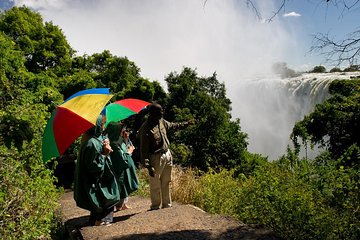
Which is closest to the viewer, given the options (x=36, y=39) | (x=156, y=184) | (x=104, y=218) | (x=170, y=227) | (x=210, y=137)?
(x=170, y=227)

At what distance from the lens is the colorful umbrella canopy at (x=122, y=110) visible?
5.53 m

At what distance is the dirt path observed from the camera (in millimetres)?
4168

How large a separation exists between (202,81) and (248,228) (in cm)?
2557

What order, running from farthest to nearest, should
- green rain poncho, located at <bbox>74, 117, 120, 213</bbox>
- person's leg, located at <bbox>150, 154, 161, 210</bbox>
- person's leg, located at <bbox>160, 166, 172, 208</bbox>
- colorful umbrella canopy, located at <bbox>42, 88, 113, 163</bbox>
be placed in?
person's leg, located at <bbox>160, 166, 172, 208</bbox> < person's leg, located at <bbox>150, 154, 161, 210</bbox> < green rain poncho, located at <bbox>74, 117, 120, 213</bbox> < colorful umbrella canopy, located at <bbox>42, 88, 113, 163</bbox>

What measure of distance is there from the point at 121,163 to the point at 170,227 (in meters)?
1.23

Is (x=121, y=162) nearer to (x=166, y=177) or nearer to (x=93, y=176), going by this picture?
(x=93, y=176)

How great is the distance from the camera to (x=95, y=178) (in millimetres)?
4703

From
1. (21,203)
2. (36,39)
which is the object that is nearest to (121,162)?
(21,203)

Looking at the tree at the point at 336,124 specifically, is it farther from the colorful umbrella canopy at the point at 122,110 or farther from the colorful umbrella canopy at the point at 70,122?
the colorful umbrella canopy at the point at 70,122

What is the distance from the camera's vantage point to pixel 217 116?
19797 mm

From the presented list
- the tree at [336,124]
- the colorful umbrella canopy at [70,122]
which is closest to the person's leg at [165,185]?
the colorful umbrella canopy at [70,122]

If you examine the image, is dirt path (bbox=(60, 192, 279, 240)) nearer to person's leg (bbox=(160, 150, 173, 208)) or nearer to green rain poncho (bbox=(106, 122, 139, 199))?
person's leg (bbox=(160, 150, 173, 208))

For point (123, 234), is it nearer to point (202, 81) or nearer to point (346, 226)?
point (346, 226)

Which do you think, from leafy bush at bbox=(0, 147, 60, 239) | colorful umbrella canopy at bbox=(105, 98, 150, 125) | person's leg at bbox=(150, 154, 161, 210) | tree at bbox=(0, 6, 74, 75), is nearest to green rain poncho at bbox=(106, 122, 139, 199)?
colorful umbrella canopy at bbox=(105, 98, 150, 125)
